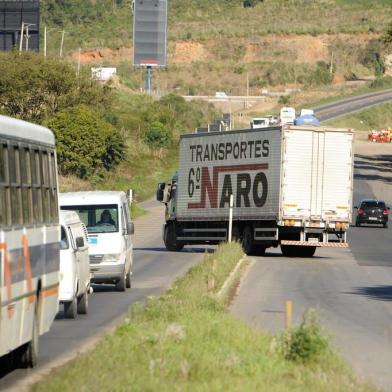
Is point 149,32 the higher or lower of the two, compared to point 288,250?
higher

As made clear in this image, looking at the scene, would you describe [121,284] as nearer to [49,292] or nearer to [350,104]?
[49,292]

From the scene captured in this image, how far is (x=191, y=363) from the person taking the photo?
13039mm

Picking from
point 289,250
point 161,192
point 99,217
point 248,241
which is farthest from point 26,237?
point 161,192

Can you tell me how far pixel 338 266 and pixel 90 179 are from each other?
1738 inches

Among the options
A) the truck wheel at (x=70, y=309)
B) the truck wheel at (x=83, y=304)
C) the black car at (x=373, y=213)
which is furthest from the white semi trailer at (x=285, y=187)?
the black car at (x=373, y=213)

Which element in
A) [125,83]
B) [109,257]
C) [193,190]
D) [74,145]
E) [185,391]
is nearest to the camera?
[185,391]

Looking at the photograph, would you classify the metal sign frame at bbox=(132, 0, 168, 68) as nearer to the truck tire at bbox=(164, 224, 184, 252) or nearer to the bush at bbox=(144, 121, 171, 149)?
the bush at bbox=(144, 121, 171, 149)

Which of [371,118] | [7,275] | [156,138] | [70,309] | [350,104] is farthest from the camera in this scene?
[350,104]

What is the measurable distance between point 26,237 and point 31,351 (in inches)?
74.7

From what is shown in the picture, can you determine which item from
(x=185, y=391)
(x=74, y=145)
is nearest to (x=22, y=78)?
(x=74, y=145)

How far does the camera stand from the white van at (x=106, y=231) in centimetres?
2722

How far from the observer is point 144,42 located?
433 feet

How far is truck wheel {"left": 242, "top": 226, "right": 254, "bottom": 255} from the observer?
43.3 metres

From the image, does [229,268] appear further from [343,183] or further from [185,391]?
[185,391]
